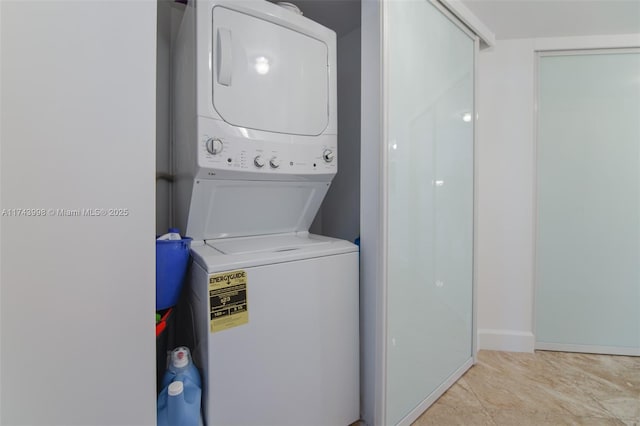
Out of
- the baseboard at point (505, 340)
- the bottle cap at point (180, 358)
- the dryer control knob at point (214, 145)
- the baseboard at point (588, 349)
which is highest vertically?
the dryer control knob at point (214, 145)

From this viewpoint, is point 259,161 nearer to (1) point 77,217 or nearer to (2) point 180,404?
(1) point 77,217

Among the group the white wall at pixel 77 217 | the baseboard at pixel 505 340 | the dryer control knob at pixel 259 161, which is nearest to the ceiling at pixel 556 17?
the dryer control knob at pixel 259 161

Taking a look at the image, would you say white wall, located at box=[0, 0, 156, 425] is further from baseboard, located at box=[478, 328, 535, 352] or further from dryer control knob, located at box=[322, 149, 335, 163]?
baseboard, located at box=[478, 328, 535, 352]

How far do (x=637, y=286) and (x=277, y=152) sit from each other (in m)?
3.01

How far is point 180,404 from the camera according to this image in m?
1.06

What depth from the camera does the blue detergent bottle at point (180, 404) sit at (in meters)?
1.06

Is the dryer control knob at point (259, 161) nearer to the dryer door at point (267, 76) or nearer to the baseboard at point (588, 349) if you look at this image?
the dryer door at point (267, 76)

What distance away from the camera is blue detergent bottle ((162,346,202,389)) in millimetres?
1125

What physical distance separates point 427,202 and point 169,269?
137 centimetres

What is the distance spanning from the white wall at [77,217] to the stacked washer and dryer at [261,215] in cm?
29

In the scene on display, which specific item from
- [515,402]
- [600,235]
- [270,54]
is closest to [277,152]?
[270,54]

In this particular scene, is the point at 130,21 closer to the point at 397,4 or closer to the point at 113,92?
the point at 113,92

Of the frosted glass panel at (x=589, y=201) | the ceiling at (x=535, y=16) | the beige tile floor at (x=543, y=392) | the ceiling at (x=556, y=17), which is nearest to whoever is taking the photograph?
the beige tile floor at (x=543, y=392)

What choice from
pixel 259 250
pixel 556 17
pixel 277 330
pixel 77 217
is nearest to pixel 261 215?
pixel 259 250
